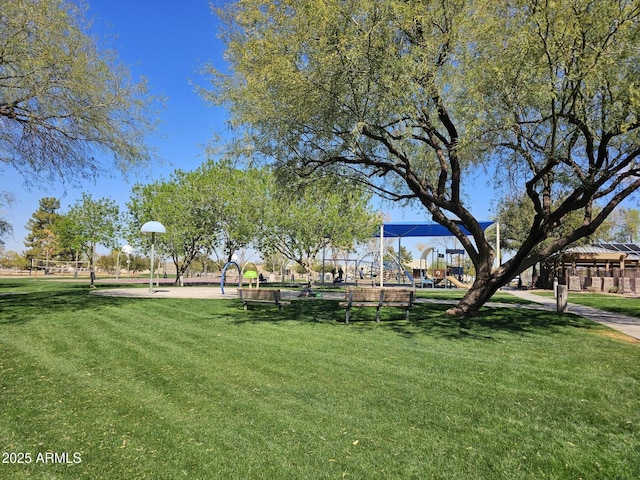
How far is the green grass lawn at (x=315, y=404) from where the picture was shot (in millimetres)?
3098

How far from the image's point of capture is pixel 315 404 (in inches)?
169

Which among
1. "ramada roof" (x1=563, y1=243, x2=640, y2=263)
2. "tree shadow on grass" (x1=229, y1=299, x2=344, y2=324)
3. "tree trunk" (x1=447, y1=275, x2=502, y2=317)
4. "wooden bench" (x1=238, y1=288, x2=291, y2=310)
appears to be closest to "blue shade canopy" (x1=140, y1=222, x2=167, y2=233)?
"tree shadow on grass" (x1=229, y1=299, x2=344, y2=324)

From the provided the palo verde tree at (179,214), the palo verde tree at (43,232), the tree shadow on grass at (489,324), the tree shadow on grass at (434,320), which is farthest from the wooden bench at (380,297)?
the palo verde tree at (43,232)

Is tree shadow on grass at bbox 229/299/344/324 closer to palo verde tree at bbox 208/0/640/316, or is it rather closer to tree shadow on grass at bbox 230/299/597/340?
tree shadow on grass at bbox 230/299/597/340

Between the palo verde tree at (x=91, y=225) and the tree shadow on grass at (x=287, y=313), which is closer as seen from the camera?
the tree shadow on grass at (x=287, y=313)

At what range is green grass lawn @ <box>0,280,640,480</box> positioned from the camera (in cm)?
310

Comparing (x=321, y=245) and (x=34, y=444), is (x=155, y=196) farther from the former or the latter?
(x=34, y=444)

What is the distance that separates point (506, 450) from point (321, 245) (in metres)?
21.7

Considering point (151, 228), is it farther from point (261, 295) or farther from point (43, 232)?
point (43, 232)

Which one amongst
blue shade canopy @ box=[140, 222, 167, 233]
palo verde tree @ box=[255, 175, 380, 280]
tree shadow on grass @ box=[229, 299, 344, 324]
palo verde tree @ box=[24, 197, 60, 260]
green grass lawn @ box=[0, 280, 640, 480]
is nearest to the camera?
green grass lawn @ box=[0, 280, 640, 480]

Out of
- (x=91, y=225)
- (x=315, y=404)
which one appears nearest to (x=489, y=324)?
(x=315, y=404)

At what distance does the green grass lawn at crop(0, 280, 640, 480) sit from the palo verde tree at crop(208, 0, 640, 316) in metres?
3.97

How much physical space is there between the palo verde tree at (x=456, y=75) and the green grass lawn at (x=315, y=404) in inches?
156

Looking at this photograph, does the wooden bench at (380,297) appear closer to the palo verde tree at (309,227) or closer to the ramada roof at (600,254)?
the palo verde tree at (309,227)
